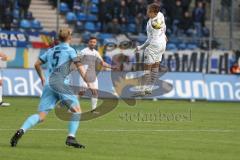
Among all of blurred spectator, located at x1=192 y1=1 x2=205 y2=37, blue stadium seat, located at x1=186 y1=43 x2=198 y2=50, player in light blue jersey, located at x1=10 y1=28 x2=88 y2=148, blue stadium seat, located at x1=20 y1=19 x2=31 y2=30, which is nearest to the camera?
player in light blue jersey, located at x1=10 y1=28 x2=88 y2=148

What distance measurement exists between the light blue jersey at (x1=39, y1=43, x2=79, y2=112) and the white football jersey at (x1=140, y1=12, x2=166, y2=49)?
264 inches

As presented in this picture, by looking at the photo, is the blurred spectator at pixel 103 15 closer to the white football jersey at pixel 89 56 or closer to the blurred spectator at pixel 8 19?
the blurred spectator at pixel 8 19

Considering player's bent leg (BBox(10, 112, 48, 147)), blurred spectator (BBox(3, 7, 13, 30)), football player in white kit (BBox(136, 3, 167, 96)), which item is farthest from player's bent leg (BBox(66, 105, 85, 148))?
blurred spectator (BBox(3, 7, 13, 30))

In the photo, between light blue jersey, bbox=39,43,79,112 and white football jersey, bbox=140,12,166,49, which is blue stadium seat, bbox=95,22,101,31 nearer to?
white football jersey, bbox=140,12,166,49

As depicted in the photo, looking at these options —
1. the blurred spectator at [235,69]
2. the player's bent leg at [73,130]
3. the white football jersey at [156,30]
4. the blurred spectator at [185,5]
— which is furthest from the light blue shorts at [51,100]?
the blurred spectator at [185,5]

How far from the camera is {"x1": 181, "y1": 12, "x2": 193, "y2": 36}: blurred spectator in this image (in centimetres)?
4006

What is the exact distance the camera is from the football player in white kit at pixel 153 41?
21391mm

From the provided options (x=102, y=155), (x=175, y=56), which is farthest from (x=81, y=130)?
(x=175, y=56)

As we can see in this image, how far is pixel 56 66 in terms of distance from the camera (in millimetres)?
15062

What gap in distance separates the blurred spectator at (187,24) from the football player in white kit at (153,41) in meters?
17.9

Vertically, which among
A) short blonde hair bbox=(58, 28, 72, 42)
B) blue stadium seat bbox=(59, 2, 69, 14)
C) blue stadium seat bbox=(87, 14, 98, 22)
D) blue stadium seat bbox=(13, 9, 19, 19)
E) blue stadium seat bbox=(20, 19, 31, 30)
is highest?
short blonde hair bbox=(58, 28, 72, 42)

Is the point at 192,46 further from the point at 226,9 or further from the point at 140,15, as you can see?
the point at 140,15

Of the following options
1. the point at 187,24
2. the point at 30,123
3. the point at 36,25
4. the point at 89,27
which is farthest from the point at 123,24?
A: the point at 30,123

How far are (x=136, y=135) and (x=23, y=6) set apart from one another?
1976 centimetres
